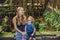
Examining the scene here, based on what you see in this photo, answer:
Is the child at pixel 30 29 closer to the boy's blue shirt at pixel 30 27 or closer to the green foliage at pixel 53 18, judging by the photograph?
the boy's blue shirt at pixel 30 27

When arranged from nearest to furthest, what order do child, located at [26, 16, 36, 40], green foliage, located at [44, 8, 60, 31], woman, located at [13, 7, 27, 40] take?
woman, located at [13, 7, 27, 40], child, located at [26, 16, 36, 40], green foliage, located at [44, 8, 60, 31]

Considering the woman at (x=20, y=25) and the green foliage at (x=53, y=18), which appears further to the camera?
the green foliage at (x=53, y=18)

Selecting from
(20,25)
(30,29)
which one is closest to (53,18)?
(30,29)

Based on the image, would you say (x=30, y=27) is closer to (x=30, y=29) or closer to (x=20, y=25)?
(x=30, y=29)

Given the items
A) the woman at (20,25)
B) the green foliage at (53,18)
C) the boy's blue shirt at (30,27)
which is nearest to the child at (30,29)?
the boy's blue shirt at (30,27)

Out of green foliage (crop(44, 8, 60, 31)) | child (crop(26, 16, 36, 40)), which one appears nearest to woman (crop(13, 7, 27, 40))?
child (crop(26, 16, 36, 40))

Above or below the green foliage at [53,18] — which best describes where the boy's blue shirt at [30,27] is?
above

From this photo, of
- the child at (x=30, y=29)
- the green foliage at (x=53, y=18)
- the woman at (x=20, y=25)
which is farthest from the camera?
the green foliage at (x=53, y=18)

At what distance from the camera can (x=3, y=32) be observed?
13.8 m

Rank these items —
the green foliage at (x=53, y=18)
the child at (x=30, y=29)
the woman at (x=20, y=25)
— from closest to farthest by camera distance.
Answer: the woman at (x=20, y=25) → the child at (x=30, y=29) → the green foliage at (x=53, y=18)

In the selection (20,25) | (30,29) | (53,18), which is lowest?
(53,18)

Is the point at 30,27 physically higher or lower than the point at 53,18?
higher

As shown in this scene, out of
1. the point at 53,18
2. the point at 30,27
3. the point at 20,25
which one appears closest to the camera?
the point at 20,25

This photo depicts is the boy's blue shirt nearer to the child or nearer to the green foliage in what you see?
the child
